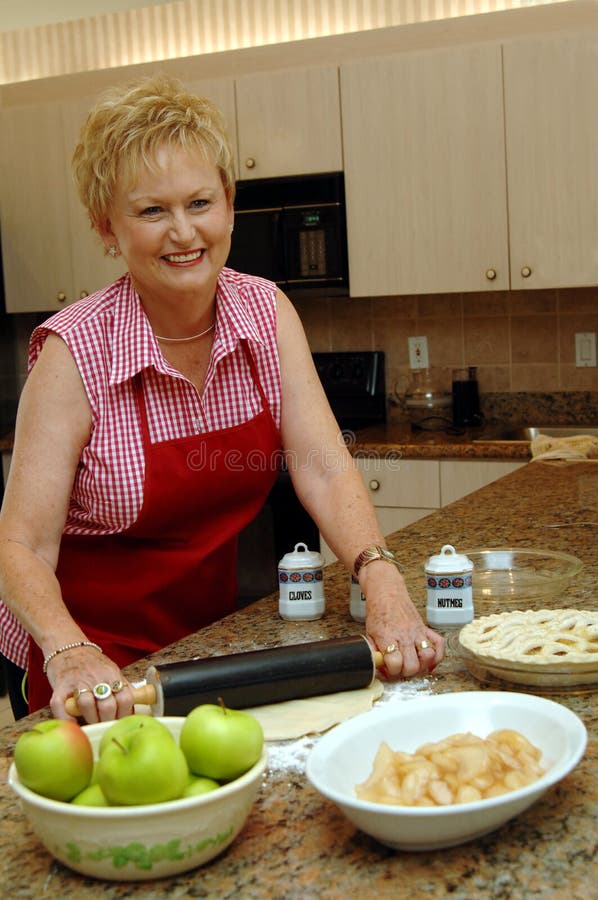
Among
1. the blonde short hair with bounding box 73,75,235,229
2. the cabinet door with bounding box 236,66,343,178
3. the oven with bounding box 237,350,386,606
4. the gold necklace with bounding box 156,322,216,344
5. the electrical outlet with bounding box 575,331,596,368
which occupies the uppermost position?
the cabinet door with bounding box 236,66,343,178

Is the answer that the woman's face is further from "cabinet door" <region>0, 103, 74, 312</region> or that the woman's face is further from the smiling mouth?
"cabinet door" <region>0, 103, 74, 312</region>

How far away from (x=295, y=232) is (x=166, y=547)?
2.32 m

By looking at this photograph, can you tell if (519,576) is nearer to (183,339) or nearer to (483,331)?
(183,339)

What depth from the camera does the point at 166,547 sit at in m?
1.61

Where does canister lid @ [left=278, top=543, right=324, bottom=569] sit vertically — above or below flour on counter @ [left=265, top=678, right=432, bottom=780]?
above

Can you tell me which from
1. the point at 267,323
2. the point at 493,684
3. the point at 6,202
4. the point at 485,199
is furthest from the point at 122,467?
the point at 6,202

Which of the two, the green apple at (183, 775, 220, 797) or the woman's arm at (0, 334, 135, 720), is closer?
the green apple at (183, 775, 220, 797)

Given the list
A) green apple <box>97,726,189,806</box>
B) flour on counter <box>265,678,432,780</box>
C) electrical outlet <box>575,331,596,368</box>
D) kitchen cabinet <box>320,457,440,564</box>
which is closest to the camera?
green apple <box>97,726,189,806</box>

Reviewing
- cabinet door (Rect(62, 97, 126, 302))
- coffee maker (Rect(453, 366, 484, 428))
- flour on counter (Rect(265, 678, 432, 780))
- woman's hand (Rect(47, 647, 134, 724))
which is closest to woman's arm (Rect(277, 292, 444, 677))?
flour on counter (Rect(265, 678, 432, 780))

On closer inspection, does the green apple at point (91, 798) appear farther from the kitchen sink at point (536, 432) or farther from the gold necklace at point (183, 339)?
the kitchen sink at point (536, 432)

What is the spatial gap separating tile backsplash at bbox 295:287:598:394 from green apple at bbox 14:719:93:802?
3260 millimetres

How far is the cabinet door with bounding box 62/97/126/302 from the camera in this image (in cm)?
403

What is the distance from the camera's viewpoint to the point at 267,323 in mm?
A: 1628

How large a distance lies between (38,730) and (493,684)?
21.3 inches
